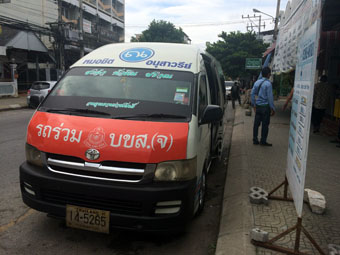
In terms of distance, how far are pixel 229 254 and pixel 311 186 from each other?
237 centimetres

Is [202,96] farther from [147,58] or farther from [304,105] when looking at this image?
[304,105]

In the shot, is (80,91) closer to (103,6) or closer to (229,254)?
(229,254)

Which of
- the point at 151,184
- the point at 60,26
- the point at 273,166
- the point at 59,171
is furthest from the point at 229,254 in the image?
the point at 60,26

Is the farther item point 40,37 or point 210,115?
point 40,37


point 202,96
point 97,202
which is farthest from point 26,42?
point 97,202

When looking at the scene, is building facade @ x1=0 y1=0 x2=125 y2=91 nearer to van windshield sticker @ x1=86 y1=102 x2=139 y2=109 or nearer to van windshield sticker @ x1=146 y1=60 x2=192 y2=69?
van windshield sticker @ x1=146 y1=60 x2=192 y2=69

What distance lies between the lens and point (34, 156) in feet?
9.86

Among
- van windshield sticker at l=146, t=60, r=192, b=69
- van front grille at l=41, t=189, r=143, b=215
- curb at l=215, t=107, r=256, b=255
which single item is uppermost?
van windshield sticker at l=146, t=60, r=192, b=69

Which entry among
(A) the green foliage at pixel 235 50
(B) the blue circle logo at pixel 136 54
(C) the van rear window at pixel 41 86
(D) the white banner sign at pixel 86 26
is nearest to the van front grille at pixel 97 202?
(B) the blue circle logo at pixel 136 54

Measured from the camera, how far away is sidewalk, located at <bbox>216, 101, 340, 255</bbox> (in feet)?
9.89

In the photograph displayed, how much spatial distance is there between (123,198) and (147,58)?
1827mm

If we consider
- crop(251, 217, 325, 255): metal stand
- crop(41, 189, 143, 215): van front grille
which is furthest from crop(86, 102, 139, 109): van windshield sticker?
crop(251, 217, 325, 255): metal stand

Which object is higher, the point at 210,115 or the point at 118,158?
the point at 210,115

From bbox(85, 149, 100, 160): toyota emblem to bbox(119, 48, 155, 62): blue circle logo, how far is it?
1.47 m
